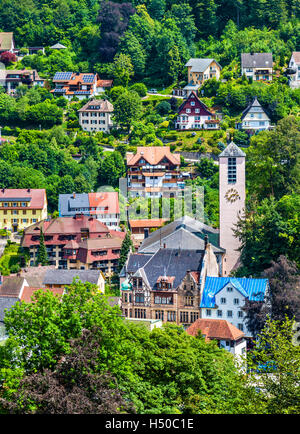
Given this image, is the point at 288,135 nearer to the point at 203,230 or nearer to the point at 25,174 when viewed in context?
the point at 203,230

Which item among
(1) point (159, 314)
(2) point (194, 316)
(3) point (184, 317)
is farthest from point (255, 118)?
(2) point (194, 316)

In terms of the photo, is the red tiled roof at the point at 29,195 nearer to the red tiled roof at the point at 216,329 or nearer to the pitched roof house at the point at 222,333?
the pitched roof house at the point at 222,333

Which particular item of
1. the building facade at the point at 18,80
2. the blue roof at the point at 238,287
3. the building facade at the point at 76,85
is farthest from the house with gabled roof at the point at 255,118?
the blue roof at the point at 238,287

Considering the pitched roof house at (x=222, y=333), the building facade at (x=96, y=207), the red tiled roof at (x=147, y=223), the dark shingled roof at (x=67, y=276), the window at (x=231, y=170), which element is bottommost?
the pitched roof house at (x=222, y=333)

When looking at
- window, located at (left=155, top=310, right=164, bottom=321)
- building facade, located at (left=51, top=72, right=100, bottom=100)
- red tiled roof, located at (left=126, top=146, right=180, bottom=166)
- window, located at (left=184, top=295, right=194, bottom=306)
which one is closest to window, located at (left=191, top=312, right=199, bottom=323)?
window, located at (left=184, top=295, right=194, bottom=306)

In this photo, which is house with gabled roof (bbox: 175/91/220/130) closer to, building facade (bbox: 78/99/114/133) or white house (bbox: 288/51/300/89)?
building facade (bbox: 78/99/114/133)
